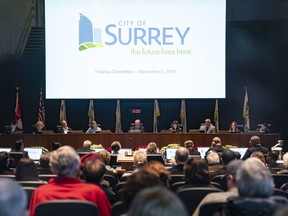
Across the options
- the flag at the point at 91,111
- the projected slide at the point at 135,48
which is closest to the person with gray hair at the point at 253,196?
the projected slide at the point at 135,48

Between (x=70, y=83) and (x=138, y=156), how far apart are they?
312 inches

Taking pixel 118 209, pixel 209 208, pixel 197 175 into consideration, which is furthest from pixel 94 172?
pixel 209 208

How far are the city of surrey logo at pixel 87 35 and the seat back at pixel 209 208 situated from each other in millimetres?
10367

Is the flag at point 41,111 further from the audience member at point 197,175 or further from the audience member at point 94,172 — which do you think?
the audience member at point 197,175

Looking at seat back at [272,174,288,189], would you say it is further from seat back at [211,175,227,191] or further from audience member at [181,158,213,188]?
audience member at [181,158,213,188]

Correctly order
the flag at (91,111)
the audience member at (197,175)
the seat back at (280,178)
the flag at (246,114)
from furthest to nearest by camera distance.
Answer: the flag at (91,111), the flag at (246,114), the seat back at (280,178), the audience member at (197,175)

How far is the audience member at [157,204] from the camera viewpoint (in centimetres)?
160

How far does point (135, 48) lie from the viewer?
13.2 meters

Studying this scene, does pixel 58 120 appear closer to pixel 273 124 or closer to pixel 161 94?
pixel 161 94

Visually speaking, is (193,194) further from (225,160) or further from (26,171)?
(225,160)

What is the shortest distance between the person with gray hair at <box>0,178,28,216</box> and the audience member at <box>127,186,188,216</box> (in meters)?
0.62

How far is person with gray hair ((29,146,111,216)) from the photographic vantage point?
132 inches

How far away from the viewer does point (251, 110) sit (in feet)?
48.4

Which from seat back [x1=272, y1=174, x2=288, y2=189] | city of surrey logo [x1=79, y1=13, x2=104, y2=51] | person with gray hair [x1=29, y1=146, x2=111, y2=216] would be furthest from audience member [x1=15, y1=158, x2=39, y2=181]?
city of surrey logo [x1=79, y1=13, x2=104, y2=51]
